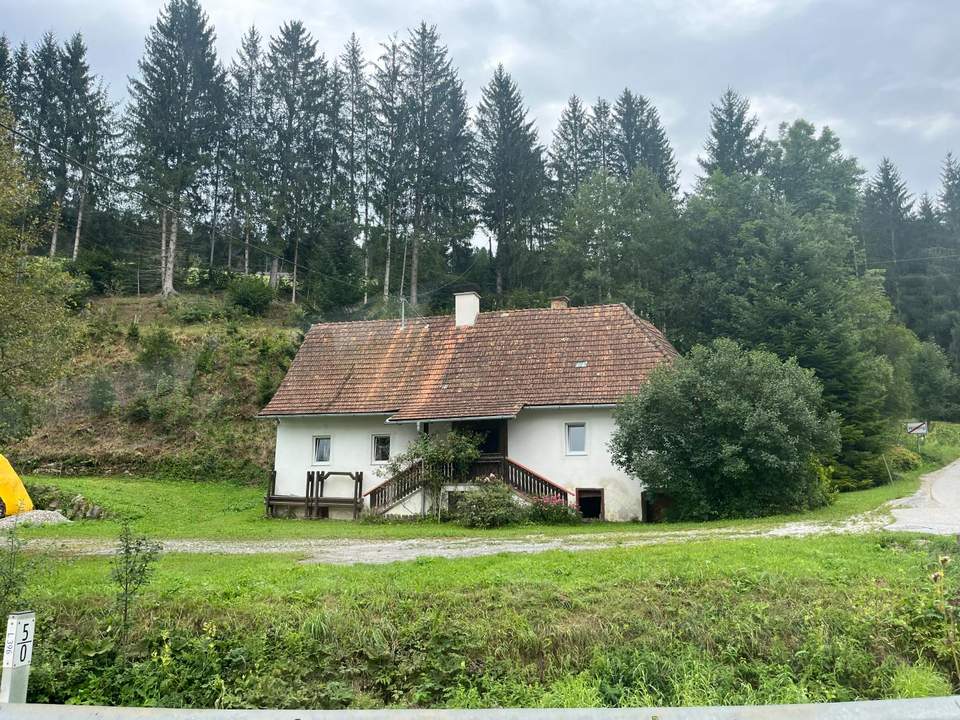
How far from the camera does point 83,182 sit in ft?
163

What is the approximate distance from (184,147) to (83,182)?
8.47m

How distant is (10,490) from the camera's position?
1541 cm

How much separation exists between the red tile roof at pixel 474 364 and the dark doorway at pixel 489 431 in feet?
2.64

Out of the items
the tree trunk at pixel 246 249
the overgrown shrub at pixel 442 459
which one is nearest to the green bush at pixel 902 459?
the overgrown shrub at pixel 442 459

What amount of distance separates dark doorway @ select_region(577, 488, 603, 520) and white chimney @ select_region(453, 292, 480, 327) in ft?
28.5

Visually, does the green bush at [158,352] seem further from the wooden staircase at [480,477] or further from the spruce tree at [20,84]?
the spruce tree at [20,84]

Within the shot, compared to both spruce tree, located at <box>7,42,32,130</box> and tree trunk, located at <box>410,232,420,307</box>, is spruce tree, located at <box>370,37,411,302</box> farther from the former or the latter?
spruce tree, located at <box>7,42,32,130</box>

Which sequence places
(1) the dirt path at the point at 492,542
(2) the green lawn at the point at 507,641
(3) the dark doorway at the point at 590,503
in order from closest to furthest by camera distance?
(2) the green lawn at the point at 507,641
(1) the dirt path at the point at 492,542
(3) the dark doorway at the point at 590,503

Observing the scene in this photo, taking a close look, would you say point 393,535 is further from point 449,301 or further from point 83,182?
point 83,182

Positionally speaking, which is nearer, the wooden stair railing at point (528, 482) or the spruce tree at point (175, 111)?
the wooden stair railing at point (528, 482)

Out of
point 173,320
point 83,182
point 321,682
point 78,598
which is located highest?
point 83,182

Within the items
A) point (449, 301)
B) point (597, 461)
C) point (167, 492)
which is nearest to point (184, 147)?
point (449, 301)

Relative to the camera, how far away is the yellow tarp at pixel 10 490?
48.8ft

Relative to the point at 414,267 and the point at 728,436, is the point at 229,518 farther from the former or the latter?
the point at 414,267
